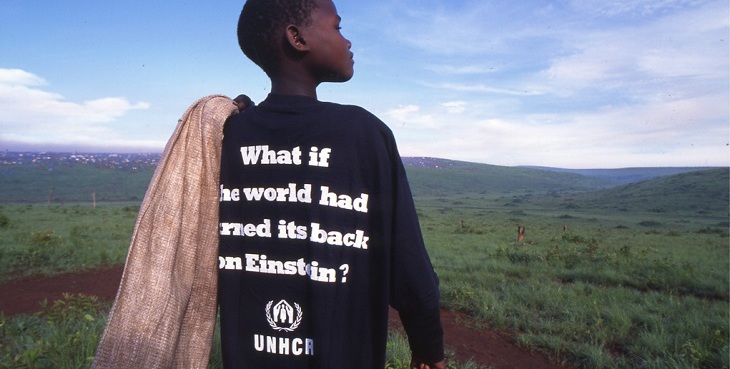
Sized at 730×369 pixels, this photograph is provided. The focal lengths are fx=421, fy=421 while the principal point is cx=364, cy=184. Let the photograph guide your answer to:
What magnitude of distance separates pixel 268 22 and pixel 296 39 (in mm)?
107

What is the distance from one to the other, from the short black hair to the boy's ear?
0.07 feet

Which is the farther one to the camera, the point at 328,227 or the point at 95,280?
the point at 95,280

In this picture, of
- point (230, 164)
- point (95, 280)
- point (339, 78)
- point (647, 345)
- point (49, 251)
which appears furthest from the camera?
point (49, 251)

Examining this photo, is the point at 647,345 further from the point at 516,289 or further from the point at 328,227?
the point at 328,227

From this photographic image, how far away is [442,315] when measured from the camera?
6.13 meters

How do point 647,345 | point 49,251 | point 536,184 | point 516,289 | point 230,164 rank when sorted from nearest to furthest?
point 230,164 → point 647,345 → point 516,289 → point 49,251 → point 536,184

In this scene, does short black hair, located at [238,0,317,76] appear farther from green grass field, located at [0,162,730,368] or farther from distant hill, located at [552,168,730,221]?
distant hill, located at [552,168,730,221]

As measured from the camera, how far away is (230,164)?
4.26 feet

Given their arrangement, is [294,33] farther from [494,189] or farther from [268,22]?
[494,189]

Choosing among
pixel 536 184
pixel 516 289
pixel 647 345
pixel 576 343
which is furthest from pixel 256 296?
pixel 536 184

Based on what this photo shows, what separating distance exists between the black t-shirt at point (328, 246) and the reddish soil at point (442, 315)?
348cm

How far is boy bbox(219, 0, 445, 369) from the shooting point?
3.86 ft

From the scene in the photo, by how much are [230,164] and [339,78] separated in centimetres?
45

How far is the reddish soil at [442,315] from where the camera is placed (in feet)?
15.0
